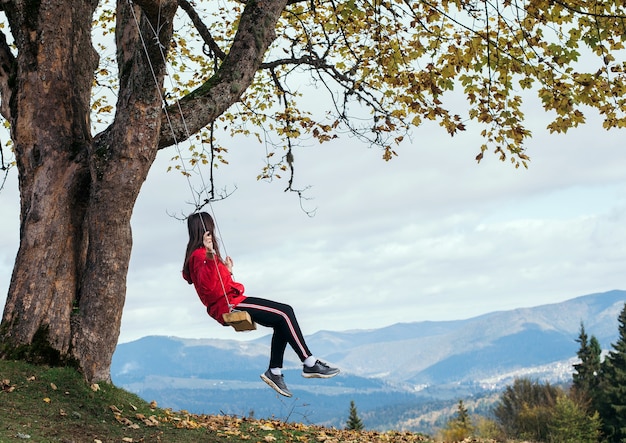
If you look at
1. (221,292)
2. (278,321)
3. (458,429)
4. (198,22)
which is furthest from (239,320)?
(458,429)

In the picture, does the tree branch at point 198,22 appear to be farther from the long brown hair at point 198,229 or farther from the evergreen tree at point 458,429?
the evergreen tree at point 458,429

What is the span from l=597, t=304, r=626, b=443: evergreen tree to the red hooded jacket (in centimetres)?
5451

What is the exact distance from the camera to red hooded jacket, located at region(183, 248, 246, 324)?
8.52m

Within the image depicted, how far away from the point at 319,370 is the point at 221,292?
5.18 ft

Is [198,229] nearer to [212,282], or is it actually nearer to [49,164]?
[212,282]

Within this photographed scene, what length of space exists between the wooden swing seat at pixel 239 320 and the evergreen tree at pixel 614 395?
54.6 m

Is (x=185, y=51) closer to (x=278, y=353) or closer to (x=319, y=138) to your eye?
(x=319, y=138)

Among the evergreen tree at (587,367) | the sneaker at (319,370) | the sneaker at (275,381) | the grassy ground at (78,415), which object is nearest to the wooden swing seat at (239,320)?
the sneaker at (319,370)

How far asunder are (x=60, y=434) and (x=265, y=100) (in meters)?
12.0

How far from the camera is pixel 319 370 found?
8852 mm

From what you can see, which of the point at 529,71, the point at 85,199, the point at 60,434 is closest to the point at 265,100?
the point at 529,71

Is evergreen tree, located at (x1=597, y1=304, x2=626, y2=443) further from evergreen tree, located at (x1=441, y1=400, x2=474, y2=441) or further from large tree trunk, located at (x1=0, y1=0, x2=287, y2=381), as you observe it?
large tree trunk, located at (x1=0, y1=0, x2=287, y2=381)

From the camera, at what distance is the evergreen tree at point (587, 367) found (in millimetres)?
65125

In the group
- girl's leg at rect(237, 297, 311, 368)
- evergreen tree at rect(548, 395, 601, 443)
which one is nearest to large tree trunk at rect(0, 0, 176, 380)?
girl's leg at rect(237, 297, 311, 368)
